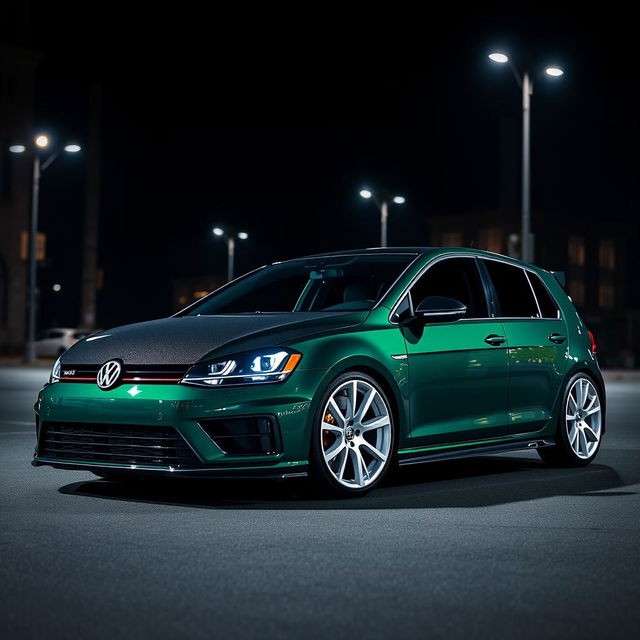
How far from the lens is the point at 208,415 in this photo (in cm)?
786

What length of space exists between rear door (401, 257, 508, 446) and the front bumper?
1086 millimetres

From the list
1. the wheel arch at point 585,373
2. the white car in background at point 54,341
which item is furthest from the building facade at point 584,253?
the wheel arch at point 585,373

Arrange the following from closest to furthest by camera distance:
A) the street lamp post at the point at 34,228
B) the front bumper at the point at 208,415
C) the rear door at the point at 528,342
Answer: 1. the front bumper at the point at 208,415
2. the rear door at the point at 528,342
3. the street lamp post at the point at 34,228

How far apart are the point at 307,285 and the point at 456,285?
1189mm

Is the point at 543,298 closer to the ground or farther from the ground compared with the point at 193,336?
farther from the ground

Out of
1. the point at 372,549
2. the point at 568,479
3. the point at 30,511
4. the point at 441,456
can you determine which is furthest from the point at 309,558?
the point at 568,479

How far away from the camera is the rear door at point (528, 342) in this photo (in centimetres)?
983

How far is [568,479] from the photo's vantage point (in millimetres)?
9773

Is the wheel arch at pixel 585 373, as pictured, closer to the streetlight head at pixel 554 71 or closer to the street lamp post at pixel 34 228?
the streetlight head at pixel 554 71

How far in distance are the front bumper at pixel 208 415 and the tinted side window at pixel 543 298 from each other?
301 cm

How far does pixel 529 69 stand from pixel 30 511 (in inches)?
1065

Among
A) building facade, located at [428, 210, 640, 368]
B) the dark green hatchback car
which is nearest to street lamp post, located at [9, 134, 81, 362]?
the dark green hatchback car

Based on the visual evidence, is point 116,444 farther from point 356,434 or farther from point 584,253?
point 584,253

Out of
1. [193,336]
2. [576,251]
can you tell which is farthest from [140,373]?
[576,251]
